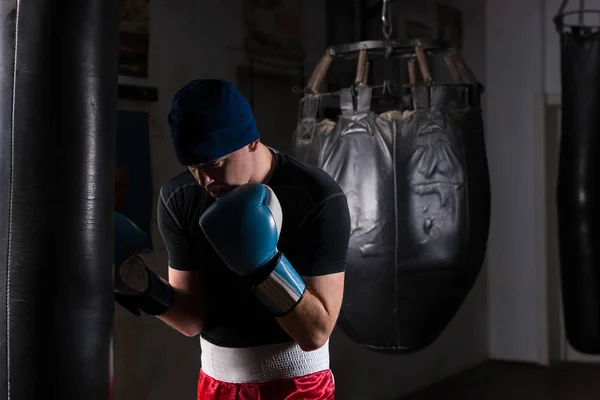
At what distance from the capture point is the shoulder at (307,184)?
155 centimetres

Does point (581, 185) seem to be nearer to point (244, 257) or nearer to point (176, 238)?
point (176, 238)

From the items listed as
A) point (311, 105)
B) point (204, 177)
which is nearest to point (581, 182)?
point (311, 105)

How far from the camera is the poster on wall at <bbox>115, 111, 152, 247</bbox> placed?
322 cm

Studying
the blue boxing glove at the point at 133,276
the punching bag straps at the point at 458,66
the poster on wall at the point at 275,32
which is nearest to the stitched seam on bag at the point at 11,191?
the blue boxing glove at the point at 133,276

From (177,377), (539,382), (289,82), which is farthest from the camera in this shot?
(539,382)

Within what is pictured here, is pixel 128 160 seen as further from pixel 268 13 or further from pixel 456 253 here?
pixel 456 253

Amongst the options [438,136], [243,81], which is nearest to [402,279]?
[438,136]

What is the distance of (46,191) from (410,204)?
4.61 ft

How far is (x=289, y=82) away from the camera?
13.8ft

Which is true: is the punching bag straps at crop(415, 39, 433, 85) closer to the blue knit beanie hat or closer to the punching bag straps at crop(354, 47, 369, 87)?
the punching bag straps at crop(354, 47, 369, 87)

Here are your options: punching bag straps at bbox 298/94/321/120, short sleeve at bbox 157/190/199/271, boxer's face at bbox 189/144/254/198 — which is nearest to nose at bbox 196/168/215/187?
boxer's face at bbox 189/144/254/198

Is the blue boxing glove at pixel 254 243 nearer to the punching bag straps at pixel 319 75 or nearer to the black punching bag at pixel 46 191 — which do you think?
the black punching bag at pixel 46 191

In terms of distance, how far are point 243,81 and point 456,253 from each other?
192 centimetres

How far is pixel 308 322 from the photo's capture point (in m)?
1.43
